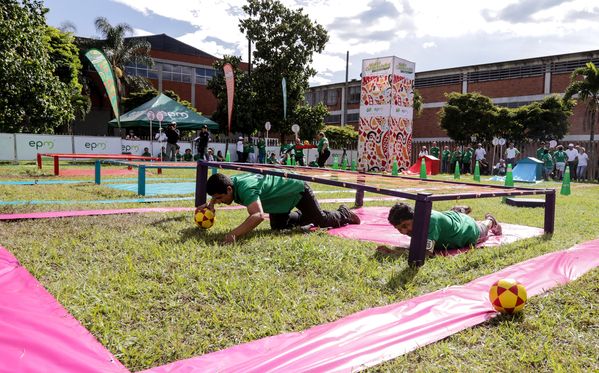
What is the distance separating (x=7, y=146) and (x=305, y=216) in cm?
2029

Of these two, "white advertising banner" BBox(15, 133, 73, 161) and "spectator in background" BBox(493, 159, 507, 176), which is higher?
"white advertising banner" BBox(15, 133, 73, 161)

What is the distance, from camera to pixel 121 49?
3569cm

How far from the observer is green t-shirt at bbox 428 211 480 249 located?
4.18 meters

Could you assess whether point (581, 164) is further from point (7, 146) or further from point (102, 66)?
point (7, 146)

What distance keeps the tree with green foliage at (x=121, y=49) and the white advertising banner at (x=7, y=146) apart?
1576 centimetres

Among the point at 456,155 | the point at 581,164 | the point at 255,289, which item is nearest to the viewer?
the point at 255,289

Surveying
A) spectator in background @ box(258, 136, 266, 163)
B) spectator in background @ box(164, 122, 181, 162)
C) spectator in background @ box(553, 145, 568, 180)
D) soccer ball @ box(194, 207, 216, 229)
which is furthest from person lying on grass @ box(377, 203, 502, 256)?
spectator in background @ box(258, 136, 266, 163)

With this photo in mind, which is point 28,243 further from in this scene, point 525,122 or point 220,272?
point 525,122

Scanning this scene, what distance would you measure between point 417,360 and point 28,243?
4.02 meters

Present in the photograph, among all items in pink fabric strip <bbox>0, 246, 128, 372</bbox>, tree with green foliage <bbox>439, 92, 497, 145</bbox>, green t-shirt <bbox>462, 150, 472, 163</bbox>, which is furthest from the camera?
tree with green foliage <bbox>439, 92, 497, 145</bbox>

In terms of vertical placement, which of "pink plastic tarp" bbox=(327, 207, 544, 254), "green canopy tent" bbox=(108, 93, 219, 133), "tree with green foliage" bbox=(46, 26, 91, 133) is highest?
"tree with green foliage" bbox=(46, 26, 91, 133)

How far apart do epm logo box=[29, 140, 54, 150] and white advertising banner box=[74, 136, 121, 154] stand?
3.77 ft

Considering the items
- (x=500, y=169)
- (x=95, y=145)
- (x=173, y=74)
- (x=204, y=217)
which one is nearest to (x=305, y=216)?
(x=204, y=217)

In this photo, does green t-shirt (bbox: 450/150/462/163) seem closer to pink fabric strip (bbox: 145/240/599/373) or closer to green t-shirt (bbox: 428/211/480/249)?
green t-shirt (bbox: 428/211/480/249)
